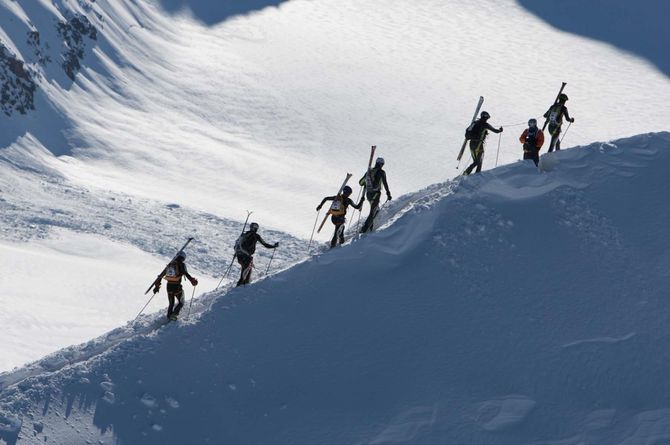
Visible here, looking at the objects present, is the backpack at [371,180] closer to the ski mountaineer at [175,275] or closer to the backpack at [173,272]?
the ski mountaineer at [175,275]

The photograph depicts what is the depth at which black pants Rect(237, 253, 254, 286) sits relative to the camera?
978 inches

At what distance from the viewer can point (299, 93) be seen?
117062mm

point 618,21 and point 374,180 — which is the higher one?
point 618,21

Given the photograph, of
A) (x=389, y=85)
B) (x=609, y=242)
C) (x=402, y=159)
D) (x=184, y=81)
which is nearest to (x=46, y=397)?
(x=609, y=242)

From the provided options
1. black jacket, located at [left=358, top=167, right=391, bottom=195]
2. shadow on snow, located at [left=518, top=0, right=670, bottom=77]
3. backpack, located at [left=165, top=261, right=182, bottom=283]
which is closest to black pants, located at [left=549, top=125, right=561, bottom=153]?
black jacket, located at [left=358, top=167, right=391, bottom=195]

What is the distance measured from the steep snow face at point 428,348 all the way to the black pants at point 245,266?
1.38 feet

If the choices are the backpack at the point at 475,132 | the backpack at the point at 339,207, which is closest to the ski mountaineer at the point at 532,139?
the backpack at the point at 475,132

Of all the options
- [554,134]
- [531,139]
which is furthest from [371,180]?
[554,134]

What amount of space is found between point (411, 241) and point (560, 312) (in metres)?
3.87

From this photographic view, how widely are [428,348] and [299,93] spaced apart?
94.8m

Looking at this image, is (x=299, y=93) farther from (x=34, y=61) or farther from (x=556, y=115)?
(x=556, y=115)

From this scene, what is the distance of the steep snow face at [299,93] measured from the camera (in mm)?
95188

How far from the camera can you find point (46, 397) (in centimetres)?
2211

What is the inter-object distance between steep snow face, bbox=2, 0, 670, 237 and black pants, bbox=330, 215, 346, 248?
52282 millimetres
